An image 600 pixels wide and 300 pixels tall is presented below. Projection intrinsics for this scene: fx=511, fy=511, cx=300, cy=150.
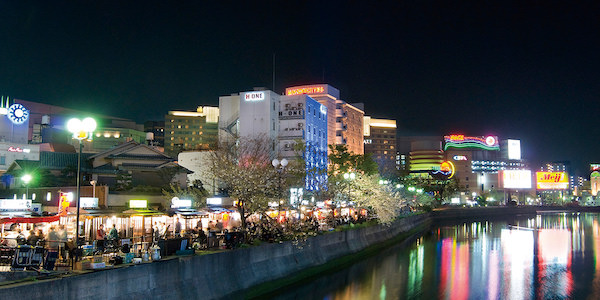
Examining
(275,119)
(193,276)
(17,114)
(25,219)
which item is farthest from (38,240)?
(275,119)

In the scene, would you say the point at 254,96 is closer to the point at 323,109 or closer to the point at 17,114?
the point at 323,109

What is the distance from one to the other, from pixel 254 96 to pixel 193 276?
8584 cm

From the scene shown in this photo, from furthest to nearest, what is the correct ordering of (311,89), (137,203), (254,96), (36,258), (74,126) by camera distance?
(311,89) → (254,96) → (137,203) → (74,126) → (36,258)

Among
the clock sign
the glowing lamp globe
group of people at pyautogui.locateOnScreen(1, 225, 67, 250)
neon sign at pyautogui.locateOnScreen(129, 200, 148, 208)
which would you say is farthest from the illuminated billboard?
the glowing lamp globe

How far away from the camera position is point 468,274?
157 feet

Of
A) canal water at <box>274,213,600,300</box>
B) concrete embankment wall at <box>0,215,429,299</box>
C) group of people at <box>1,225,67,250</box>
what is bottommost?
canal water at <box>274,213,600,300</box>

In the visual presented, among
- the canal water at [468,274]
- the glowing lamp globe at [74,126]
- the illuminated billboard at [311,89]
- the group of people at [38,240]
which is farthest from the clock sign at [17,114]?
the glowing lamp globe at [74,126]

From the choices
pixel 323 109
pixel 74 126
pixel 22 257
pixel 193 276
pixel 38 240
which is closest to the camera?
pixel 22 257

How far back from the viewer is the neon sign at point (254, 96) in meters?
111

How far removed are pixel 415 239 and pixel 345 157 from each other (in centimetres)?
1777

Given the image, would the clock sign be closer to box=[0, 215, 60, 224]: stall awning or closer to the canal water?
box=[0, 215, 60, 224]: stall awning

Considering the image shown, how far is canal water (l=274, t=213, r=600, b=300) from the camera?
3816 centimetres

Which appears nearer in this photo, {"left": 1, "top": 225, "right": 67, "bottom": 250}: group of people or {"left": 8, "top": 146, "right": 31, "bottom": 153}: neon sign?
{"left": 1, "top": 225, "right": 67, "bottom": 250}: group of people

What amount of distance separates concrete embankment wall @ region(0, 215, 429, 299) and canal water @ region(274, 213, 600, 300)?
2.01 metres
